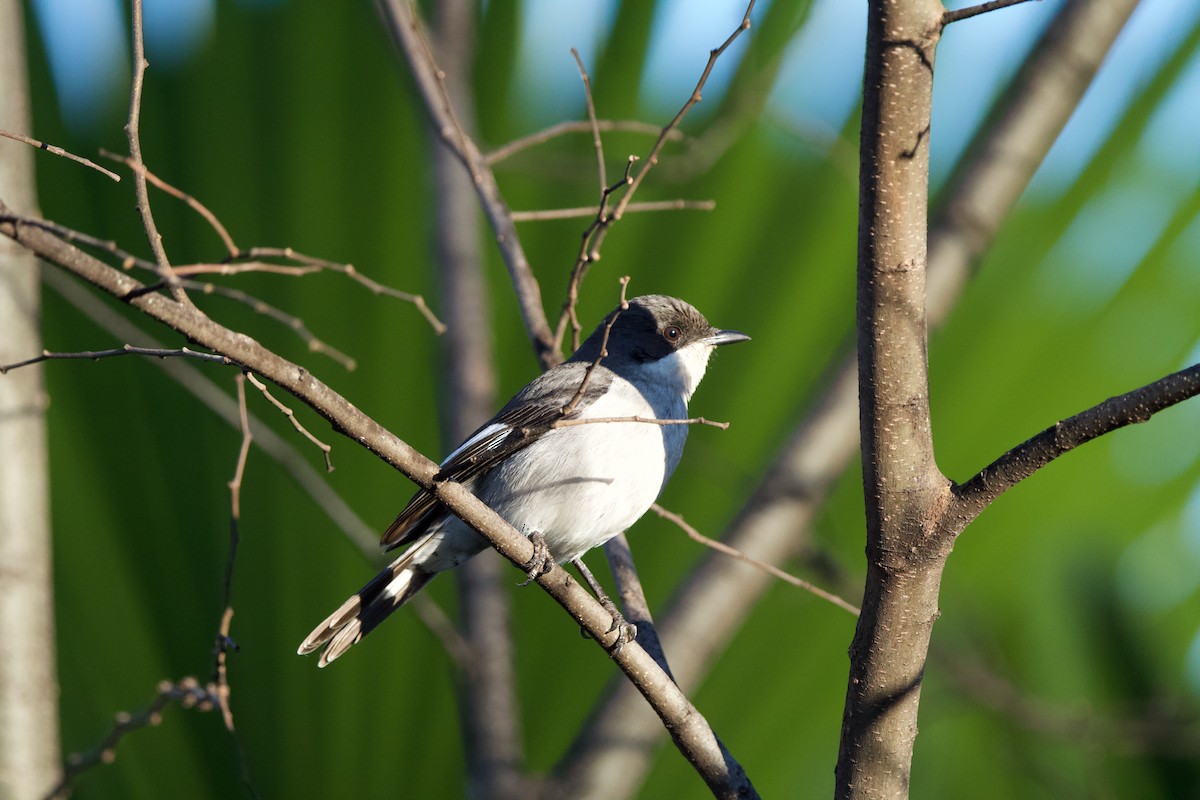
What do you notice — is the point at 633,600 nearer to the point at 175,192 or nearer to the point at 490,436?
the point at 490,436

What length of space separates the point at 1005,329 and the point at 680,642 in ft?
9.70

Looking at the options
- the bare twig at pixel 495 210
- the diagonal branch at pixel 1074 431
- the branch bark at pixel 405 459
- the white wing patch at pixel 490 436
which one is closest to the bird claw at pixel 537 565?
the branch bark at pixel 405 459

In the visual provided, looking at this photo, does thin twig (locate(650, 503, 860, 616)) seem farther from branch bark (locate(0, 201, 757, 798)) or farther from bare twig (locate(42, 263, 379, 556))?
bare twig (locate(42, 263, 379, 556))

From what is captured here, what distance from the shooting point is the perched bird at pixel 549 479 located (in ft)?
10.3

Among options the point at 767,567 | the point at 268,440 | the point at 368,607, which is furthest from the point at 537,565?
the point at 268,440

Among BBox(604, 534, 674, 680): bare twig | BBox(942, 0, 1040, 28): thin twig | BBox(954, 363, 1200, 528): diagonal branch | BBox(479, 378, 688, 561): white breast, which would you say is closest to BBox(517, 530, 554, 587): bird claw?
BBox(604, 534, 674, 680): bare twig

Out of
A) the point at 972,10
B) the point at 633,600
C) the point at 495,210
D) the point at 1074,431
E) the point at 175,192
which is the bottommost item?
the point at 633,600

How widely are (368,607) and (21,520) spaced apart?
3.52 feet

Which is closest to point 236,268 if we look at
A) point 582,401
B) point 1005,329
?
point 582,401

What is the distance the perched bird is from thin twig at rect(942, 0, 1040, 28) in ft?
4.54

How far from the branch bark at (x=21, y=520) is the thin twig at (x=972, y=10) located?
256 centimetres

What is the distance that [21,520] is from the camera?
312cm

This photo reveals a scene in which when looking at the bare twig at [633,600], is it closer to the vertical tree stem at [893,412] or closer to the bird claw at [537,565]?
the bird claw at [537,565]

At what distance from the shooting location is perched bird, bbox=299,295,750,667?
123 inches
